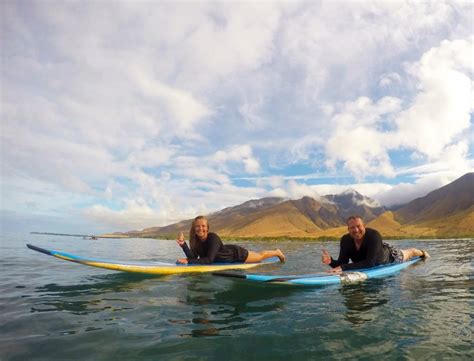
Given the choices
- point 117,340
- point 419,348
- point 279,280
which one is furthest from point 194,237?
point 419,348

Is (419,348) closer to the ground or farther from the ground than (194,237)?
closer to the ground

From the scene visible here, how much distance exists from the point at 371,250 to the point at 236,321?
6242 mm

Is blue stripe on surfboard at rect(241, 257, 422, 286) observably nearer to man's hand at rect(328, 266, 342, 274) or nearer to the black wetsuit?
man's hand at rect(328, 266, 342, 274)

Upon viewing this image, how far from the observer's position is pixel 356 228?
10.3 meters

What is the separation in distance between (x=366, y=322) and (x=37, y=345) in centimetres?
544

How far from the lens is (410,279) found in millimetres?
10672

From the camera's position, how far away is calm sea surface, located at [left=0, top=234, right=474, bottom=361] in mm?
4516

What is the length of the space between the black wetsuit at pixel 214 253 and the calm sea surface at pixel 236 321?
7.56 ft

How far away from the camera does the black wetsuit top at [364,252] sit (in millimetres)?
10406

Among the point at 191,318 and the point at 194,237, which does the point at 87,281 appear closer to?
the point at 194,237

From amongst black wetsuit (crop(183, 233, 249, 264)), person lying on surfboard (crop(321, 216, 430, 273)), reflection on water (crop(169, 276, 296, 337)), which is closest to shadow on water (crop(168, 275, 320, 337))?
reflection on water (crop(169, 276, 296, 337))

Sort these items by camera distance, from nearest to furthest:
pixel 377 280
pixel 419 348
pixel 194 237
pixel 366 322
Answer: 1. pixel 419 348
2. pixel 366 322
3. pixel 377 280
4. pixel 194 237

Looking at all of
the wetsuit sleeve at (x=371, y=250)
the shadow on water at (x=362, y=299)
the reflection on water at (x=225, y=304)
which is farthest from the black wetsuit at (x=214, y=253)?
the shadow on water at (x=362, y=299)

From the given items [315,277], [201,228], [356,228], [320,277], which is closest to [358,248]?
[356,228]
